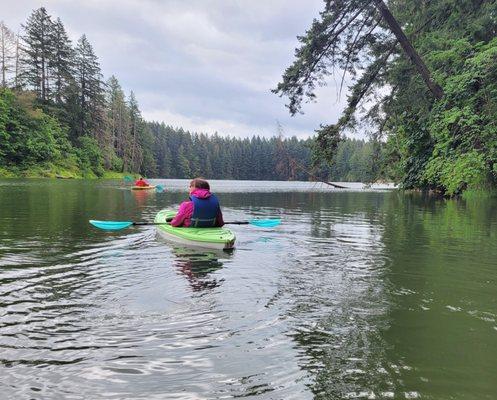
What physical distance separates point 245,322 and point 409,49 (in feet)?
58.2

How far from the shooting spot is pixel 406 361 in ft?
14.1

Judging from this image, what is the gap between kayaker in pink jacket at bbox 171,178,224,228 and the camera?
430 inches

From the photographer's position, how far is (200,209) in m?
11.1

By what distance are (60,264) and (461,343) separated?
714 cm

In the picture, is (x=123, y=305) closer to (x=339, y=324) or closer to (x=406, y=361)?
(x=339, y=324)

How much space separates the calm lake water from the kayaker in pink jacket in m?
0.94

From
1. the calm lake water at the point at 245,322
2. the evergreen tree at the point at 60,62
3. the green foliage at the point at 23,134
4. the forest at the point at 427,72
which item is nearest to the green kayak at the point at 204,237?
the calm lake water at the point at 245,322

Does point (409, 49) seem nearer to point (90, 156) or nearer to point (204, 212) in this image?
point (204, 212)

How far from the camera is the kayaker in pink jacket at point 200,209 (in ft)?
35.8

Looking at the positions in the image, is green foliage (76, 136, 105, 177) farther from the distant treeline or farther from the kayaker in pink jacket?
the kayaker in pink jacket

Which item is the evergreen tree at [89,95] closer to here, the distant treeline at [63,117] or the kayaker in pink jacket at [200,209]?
the distant treeline at [63,117]

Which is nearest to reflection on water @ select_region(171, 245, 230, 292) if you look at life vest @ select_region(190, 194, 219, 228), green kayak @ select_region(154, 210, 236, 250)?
green kayak @ select_region(154, 210, 236, 250)

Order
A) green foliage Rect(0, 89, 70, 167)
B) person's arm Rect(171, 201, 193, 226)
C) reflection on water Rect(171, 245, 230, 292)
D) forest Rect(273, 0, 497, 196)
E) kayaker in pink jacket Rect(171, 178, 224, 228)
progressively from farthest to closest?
green foliage Rect(0, 89, 70, 167) → forest Rect(273, 0, 497, 196) → person's arm Rect(171, 201, 193, 226) → kayaker in pink jacket Rect(171, 178, 224, 228) → reflection on water Rect(171, 245, 230, 292)

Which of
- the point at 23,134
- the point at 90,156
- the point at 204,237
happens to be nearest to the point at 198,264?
the point at 204,237
